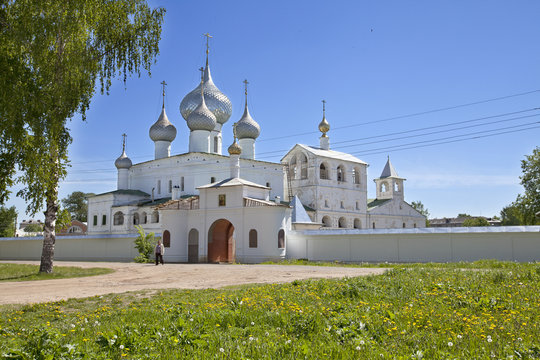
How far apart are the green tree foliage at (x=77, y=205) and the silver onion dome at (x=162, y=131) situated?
37.1m

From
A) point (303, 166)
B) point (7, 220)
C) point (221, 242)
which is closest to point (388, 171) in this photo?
point (303, 166)

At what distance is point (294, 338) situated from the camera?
5.54 m

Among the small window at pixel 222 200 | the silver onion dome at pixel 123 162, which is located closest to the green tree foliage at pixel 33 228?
the silver onion dome at pixel 123 162

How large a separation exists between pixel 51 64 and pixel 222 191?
17347 millimetres

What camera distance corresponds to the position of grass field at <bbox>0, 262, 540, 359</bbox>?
190 inches

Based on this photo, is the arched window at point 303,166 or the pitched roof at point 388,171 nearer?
the arched window at point 303,166

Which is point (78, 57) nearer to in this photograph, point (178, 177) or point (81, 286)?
point (81, 286)

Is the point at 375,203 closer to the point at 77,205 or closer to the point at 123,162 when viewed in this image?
the point at 123,162

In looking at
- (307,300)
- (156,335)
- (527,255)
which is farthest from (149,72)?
(527,255)

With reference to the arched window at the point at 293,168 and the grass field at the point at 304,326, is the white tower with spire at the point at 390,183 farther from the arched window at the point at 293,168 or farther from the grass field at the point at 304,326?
the grass field at the point at 304,326

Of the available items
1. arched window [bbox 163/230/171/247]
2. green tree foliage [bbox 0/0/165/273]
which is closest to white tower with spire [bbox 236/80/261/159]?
arched window [bbox 163/230/171/247]

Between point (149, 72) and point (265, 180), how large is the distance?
2933 centimetres

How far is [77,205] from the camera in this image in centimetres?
7650

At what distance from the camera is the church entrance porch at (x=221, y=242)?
1169 inches
